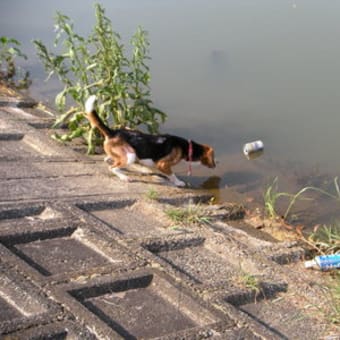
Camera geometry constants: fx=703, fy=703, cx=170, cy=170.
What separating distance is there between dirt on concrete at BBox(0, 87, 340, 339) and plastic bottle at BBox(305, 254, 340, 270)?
61mm

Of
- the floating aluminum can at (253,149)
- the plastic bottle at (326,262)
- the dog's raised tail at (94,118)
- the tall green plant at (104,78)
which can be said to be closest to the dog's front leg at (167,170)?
the dog's raised tail at (94,118)

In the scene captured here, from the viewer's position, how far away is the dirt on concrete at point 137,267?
3.43 meters

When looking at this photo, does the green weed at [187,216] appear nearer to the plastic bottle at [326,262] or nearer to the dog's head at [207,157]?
the plastic bottle at [326,262]

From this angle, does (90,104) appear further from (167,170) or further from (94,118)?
(167,170)

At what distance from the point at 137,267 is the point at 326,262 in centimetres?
127

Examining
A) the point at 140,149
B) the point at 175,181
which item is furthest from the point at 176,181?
the point at 140,149

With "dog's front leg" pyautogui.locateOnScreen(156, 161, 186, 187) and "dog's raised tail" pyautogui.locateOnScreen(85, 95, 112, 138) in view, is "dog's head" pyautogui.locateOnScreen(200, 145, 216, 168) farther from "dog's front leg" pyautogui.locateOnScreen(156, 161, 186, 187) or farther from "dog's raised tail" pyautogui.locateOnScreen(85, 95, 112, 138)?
"dog's raised tail" pyautogui.locateOnScreen(85, 95, 112, 138)

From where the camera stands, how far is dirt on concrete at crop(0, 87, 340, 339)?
3.43 meters

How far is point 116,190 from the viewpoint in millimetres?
5449

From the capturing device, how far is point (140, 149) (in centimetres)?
600

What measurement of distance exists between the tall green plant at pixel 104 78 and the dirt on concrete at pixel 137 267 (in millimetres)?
954

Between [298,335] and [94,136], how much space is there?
10.7 feet

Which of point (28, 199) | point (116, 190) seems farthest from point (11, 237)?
point (116, 190)

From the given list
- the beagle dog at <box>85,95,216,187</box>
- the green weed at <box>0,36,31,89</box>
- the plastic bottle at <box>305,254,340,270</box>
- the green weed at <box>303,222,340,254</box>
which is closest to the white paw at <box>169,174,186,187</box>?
the beagle dog at <box>85,95,216,187</box>
